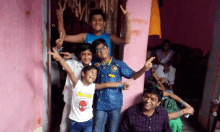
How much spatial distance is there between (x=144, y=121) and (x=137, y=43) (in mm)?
966

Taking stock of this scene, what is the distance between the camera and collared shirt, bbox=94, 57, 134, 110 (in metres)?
1.94

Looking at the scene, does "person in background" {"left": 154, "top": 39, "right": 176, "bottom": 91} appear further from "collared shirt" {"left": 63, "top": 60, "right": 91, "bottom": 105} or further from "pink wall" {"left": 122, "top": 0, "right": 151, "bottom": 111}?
"collared shirt" {"left": 63, "top": 60, "right": 91, "bottom": 105}

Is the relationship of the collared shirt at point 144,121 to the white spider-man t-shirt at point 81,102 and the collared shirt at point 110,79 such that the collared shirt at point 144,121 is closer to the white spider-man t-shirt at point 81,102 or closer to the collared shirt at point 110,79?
the collared shirt at point 110,79

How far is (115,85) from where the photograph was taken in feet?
6.21

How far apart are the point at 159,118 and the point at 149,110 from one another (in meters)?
0.15

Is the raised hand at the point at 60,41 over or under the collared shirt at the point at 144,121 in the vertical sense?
over

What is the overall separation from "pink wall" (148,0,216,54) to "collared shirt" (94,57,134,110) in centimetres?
430

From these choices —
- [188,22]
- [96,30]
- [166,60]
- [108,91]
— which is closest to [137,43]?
[96,30]

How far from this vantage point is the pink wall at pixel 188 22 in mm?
5512

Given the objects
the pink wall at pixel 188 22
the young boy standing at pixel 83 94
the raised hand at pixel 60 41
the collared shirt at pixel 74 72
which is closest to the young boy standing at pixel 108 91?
the young boy standing at pixel 83 94

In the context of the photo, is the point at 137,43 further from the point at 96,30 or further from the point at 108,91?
the point at 108,91

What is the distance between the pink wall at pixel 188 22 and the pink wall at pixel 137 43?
151 inches

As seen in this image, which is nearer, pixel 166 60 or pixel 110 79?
pixel 110 79

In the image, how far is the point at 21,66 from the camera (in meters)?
1.87
